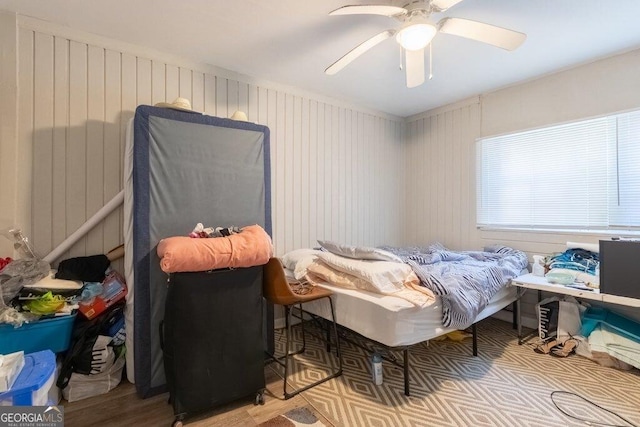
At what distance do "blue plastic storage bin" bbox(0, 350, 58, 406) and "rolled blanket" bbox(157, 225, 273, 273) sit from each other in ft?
1.95

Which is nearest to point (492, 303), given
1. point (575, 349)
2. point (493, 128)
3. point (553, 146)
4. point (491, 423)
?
point (575, 349)

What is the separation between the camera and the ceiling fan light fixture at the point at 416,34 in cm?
179

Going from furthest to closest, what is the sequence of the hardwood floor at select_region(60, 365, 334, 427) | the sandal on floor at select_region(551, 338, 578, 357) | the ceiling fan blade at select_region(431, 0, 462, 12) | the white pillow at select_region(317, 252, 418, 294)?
the sandal on floor at select_region(551, 338, 578, 357) → the white pillow at select_region(317, 252, 418, 294) → the hardwood floor at select_region(60, 365, 334, 427) → the ceiling fan blade at select_region(431, 0, 462, 12)

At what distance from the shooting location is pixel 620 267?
2166 mm

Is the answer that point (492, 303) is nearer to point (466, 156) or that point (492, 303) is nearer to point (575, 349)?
point (575, 349)

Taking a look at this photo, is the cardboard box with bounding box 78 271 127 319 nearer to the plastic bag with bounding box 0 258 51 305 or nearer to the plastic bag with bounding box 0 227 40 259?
the plastic bag with bounding box 0 258 51 305

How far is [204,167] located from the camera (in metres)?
2.22

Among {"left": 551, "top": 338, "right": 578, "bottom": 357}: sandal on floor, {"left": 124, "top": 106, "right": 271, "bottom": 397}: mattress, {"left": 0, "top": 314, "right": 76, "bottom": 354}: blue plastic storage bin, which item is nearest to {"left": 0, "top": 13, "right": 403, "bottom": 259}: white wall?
{"left": 124, "top": 106, "right": 271, "bottom": 397}: mattress

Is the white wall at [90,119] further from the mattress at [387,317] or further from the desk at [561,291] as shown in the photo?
the desk at [561,291]

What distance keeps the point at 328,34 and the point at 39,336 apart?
2780 millimetres

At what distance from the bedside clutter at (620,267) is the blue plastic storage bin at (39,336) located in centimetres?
365

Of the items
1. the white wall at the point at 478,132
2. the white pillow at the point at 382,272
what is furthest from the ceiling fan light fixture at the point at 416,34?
the white wall at the point at 478,132

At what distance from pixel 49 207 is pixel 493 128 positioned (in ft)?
13.9

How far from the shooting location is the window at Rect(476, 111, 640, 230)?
2.67 metres
